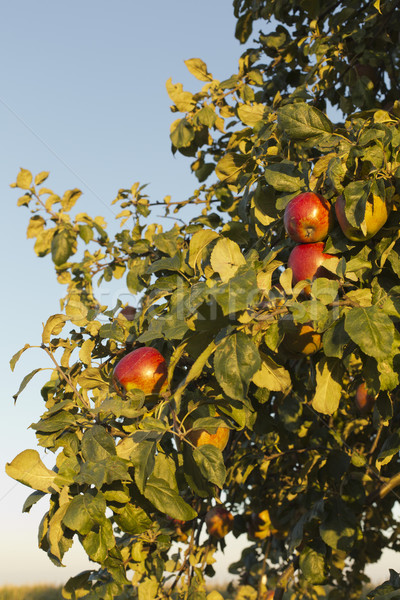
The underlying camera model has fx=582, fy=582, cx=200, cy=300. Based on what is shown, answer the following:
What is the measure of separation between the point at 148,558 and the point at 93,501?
4.66 ft

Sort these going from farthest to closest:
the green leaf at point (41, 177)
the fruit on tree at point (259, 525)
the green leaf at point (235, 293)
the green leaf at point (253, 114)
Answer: the fruit on tree at point (259, 525)
the green leaf at point (41, 177)
the green leaf at point (253, 114)
the green leaf at point (235, 293)

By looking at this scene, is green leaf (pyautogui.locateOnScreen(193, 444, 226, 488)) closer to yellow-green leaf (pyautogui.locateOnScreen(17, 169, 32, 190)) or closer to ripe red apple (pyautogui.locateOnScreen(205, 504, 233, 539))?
ripe red apple (pyautogui.locateOnScreen(205, 504, 233, 539))

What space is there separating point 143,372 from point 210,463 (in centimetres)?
53

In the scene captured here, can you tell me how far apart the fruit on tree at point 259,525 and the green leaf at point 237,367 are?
283cm

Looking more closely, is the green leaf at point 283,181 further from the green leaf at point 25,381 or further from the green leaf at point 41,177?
the green leaf at point 41,177

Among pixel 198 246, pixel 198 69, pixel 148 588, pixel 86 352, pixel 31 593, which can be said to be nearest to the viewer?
Answer: pixel 86 352

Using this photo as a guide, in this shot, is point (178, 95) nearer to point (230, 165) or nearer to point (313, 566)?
point (230, 165)

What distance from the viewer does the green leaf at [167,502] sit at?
4.99ft

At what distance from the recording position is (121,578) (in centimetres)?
178

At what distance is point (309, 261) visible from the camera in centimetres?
196

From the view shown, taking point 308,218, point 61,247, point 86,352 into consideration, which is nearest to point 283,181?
point 308,218

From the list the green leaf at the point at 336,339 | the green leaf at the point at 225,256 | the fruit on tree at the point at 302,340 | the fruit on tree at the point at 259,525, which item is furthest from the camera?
the fruit on tree at the point at 259,525

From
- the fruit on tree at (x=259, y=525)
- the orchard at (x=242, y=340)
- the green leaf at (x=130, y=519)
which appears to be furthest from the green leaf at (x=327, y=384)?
the fruit on tree at (x=259, y=525)

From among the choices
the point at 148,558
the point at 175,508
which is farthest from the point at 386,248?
the point at 148,558
